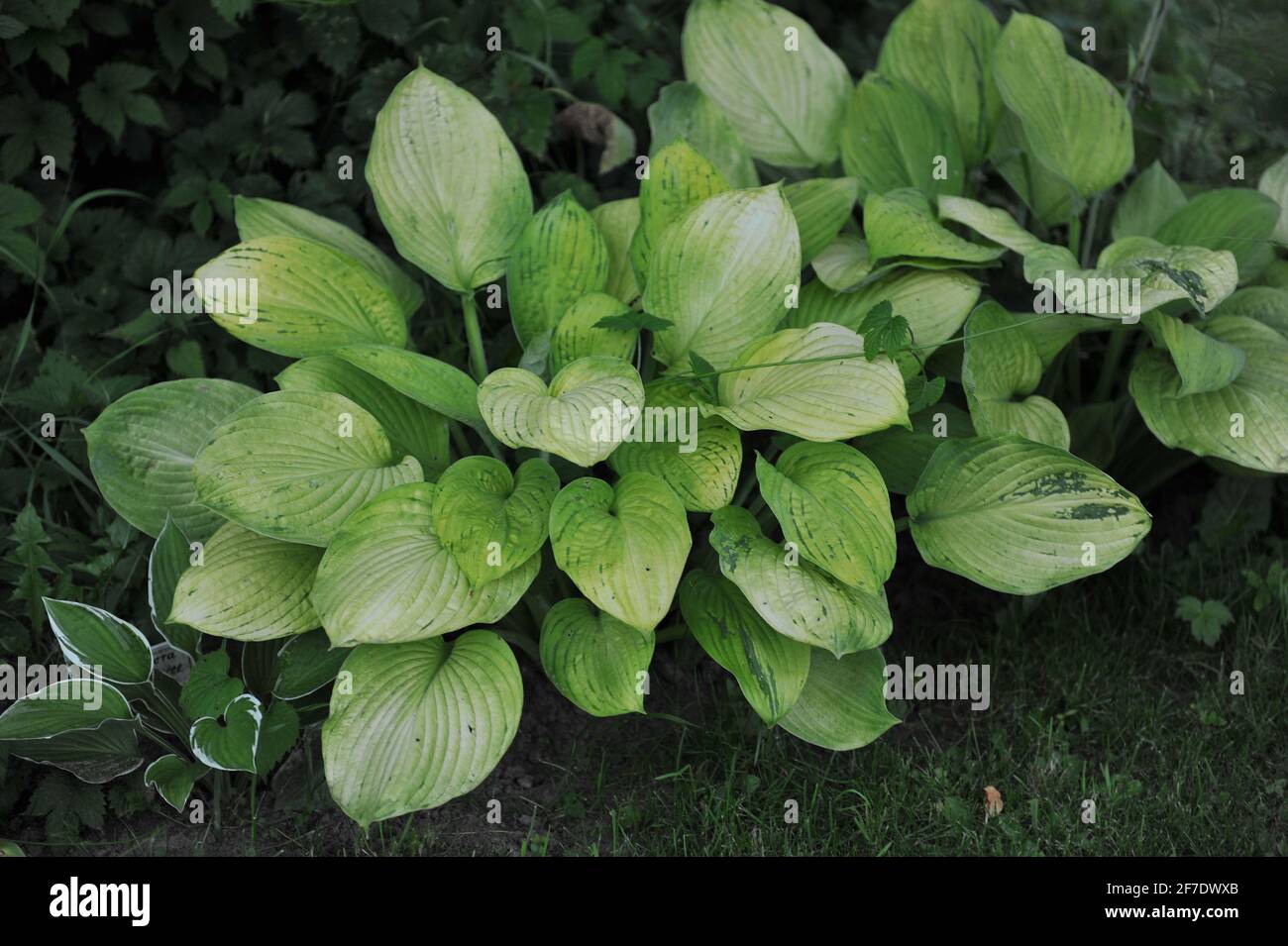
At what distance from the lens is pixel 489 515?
6.98 feet

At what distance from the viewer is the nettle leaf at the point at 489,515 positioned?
2.07 meters

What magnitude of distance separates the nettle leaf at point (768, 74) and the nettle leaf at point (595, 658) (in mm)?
1281

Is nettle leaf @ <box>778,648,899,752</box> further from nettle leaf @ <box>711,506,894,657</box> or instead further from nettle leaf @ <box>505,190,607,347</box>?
nettle leaf @ <box>505,190,607,347</box>

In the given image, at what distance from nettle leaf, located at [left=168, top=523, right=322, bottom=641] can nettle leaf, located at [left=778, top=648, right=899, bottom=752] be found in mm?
870

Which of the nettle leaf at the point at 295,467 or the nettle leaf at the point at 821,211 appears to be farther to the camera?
the nettle leaf at the point at 821,211

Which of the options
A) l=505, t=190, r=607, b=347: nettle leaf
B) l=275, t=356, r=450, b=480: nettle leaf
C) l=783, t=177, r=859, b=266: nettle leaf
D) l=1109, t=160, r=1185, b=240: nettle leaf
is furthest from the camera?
l=1109, t=160, r=1185, b=240: nettle leaf

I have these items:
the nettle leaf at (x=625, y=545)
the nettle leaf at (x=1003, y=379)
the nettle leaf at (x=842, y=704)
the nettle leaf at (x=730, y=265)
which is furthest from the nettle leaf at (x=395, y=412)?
the nettle leaf at (x=1003, y=379)

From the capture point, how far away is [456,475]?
2180mm

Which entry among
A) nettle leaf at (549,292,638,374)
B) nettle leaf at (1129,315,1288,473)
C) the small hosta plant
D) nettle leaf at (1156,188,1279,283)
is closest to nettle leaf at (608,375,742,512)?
the small hosta plant

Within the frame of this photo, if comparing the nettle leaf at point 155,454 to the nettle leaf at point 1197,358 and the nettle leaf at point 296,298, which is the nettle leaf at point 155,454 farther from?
the nettle leaf at point 1197,358

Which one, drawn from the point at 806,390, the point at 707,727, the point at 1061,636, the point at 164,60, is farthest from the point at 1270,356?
the point at 164,60

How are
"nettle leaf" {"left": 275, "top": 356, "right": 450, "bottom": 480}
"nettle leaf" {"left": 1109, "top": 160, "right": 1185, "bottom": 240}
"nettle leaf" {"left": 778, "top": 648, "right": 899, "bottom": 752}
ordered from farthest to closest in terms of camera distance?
"nettle leaf" {"left": 1109, "top": 160, "right": 1185, "bottom": 240}, "nettle leaf" {"left": 275, "top": 356, "right": 450, "bottom": 480}, "nettle leaf" {"left": 778, "top": 648, "right": 899, "bottom": 752}

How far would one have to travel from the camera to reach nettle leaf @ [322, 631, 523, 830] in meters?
2.03

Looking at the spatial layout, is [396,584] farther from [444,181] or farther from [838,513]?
[444,181]
